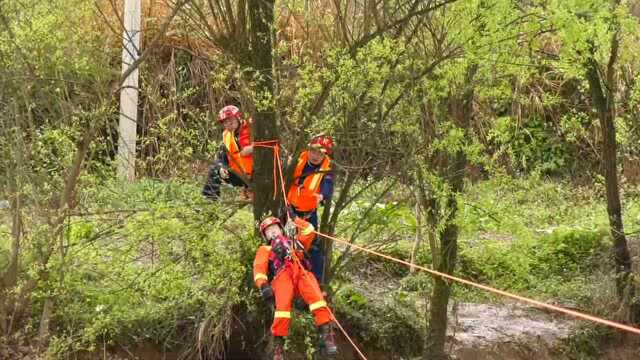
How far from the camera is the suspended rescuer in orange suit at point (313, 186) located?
7512mm

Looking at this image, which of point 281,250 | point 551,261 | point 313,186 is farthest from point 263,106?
point 551,261

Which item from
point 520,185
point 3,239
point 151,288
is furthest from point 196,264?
point 520,185

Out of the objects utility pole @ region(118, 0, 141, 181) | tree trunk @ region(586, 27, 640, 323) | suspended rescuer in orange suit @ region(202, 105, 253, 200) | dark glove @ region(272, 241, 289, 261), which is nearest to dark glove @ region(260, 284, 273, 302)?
dark glove @ region(272, 241, 289, 261)

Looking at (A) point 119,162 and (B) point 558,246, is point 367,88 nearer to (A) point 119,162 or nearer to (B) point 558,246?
(A) point 119,162

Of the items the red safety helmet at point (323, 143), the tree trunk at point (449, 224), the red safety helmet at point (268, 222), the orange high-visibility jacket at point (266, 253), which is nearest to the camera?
the orange high-visibility jacket at point (266, 253)

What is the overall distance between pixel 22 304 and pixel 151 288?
4.29 ft

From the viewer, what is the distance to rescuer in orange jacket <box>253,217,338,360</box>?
21.9 ft

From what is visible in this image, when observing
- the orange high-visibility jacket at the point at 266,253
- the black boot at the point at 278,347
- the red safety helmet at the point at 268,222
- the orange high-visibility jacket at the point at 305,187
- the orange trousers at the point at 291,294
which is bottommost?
the black boot at the point at 278,347

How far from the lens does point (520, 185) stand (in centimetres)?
804

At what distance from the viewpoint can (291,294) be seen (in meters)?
6.70

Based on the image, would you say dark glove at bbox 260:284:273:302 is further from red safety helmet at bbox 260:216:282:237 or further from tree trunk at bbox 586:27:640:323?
tree trunk at bbox 586:27:640:323

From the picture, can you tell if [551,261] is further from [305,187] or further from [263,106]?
[263,106]

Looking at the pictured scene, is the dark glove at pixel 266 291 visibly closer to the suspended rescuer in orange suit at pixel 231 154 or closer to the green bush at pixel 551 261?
the suspended rescuer in orange suit at pixel 231 154

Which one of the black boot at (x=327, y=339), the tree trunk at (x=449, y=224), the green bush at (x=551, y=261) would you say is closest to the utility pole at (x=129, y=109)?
the black boot at (x=327, y=339)
